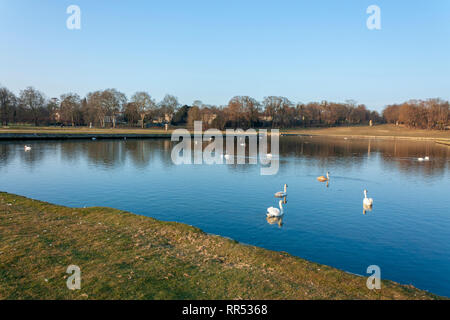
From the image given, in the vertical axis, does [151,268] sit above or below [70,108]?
below

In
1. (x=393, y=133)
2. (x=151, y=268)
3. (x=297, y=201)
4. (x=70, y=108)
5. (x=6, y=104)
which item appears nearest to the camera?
(x=151, y=268)

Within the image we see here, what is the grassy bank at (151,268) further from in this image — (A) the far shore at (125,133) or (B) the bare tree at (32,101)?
(B) the bare tree at (32,101)

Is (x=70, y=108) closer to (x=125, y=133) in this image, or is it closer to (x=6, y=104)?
(x=6, y=104)

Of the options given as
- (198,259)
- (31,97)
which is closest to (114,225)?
(198,259)

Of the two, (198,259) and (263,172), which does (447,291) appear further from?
(263,172)

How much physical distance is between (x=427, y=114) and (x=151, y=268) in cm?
15161

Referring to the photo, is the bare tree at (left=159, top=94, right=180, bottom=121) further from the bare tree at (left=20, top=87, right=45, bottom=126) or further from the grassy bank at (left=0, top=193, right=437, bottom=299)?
the grassy bank at (left=0, top=193, right=437, bottom=299)

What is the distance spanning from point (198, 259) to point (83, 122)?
127989mm

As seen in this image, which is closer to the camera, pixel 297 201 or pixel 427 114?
pixel 297 201

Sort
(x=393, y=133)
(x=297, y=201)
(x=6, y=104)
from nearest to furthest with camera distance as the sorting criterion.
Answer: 1. (x=297, y=201)
2. (x=6, y=104)
3. (x=393, y=133)

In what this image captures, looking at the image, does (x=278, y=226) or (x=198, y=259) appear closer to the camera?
(x=198, y=259)

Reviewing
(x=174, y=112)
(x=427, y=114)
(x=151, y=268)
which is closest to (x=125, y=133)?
(x=174, y=112)

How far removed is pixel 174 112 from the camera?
134m
